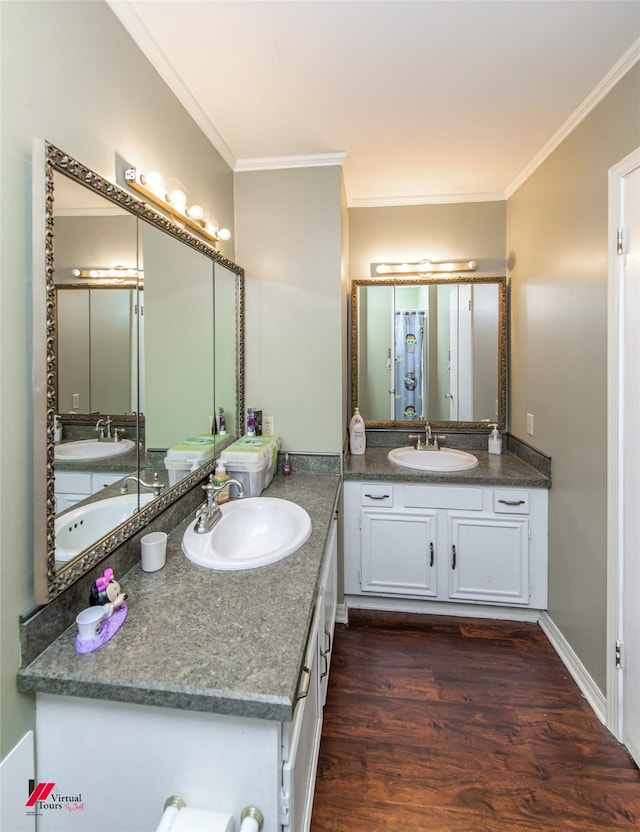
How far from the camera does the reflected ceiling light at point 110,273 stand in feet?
3.37

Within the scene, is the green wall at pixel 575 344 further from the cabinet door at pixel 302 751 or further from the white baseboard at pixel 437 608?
the cabinet door at pixel 302 751

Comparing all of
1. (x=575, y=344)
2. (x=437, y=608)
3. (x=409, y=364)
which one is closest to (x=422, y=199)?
(x=409, y=364)

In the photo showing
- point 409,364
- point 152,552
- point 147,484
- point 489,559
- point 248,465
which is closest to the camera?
point 152,552

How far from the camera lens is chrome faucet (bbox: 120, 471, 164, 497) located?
1.21 metres

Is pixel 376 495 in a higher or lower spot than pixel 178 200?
lower

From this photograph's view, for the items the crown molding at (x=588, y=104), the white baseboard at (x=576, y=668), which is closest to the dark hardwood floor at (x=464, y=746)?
the white baseboard at (x=576, y=668)

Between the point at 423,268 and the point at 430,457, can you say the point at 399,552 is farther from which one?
the point at 423,268

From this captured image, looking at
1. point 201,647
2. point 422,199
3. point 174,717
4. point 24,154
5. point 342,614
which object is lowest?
point 342,614

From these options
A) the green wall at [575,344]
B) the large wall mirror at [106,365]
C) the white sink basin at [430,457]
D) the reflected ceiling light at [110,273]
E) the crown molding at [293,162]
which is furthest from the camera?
the white sink basin at [430,457]

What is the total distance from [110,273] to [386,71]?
1.29 meters

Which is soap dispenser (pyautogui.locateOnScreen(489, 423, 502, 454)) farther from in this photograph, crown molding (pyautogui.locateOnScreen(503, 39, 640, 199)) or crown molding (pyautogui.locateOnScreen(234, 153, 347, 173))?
crown molding (pyautogui.locateOnScreen(234, 153, 347, 173))

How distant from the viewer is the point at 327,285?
2.13 m

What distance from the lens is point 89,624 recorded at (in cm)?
88

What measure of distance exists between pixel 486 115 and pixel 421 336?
1230 mm
